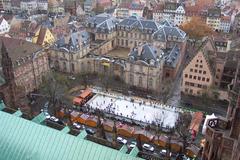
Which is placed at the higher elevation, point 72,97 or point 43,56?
point 43,56

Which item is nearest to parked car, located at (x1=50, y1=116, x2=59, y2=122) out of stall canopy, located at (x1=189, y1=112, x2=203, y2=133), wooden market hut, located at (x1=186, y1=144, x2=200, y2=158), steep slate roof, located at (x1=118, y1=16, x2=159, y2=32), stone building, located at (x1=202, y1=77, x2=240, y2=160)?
wooden market hut, located at (x1=186, y1=144, x2=200, y2=158)

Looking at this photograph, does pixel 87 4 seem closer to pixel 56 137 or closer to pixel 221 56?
pixel 221 56

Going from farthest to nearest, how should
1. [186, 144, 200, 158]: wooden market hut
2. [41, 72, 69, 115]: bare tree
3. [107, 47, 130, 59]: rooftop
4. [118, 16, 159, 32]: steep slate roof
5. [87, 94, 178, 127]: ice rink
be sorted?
[118, 16, 159, 32]: steep slate roof
[107, 47, 130, 59]: rooftop
[41, 72, 69, 115]: bare tree
[87, 94, 178, 127]: ice rink
[186, 144, 200, 158]: wooden market hut

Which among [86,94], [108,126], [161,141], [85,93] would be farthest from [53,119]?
[161,141]

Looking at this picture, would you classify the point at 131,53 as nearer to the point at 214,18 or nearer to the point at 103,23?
the point at 103,23

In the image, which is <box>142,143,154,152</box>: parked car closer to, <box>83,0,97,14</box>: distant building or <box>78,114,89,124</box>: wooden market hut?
<box>78,114,89,124</box>: wooden market hut

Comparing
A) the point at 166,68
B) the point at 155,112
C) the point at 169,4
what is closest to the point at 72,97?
the point at 155,112
